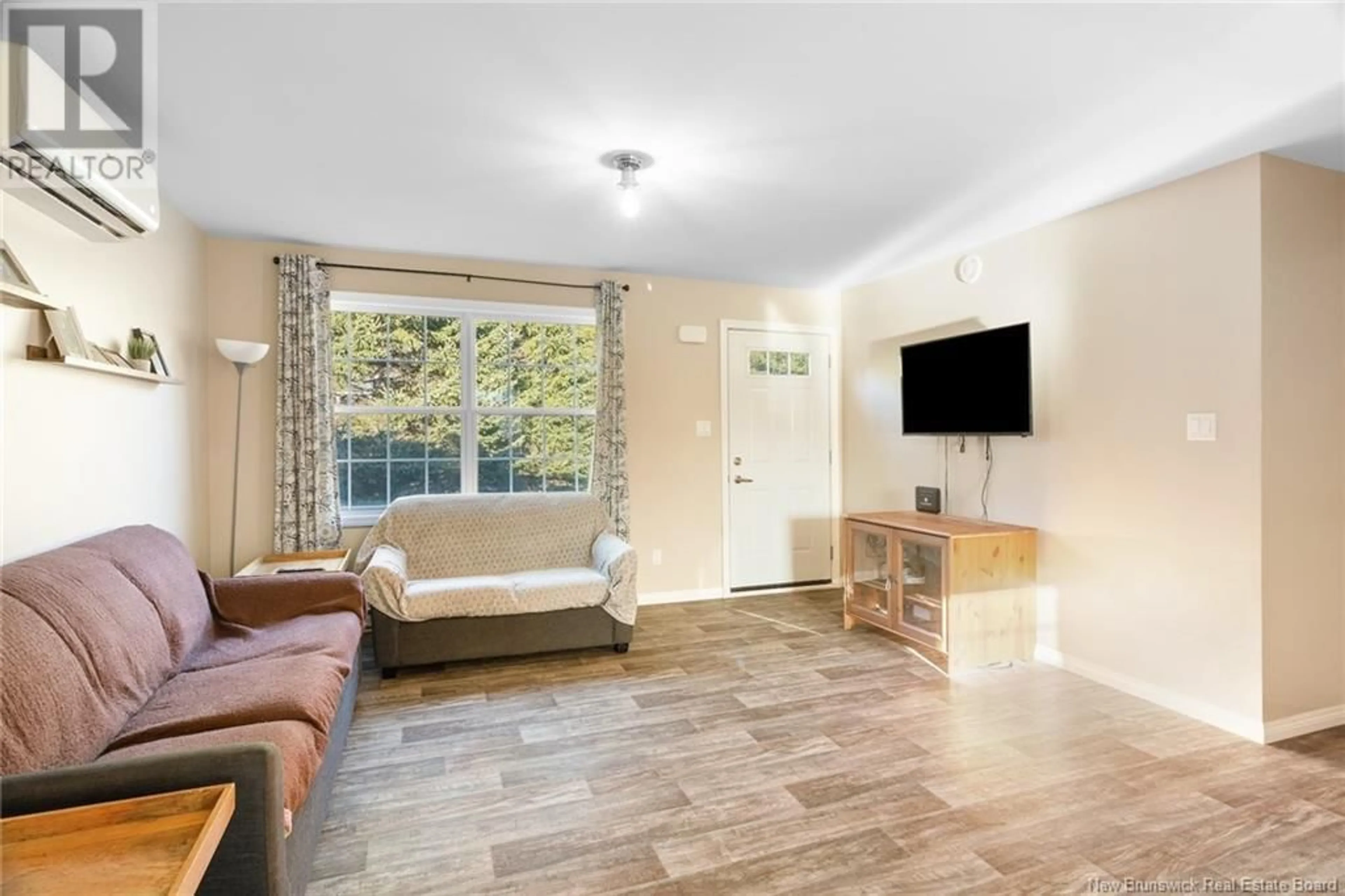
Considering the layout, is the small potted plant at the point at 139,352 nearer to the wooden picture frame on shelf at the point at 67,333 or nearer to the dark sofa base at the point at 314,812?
the wooden picture frame on shelf at the point at 67,333

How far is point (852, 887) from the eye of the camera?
1.71 metres

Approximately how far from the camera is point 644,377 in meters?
4.57

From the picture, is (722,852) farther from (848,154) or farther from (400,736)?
(848,154)

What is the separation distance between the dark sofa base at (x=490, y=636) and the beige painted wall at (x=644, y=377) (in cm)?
101

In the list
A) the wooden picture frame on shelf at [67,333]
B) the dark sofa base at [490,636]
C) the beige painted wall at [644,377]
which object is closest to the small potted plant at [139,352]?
the wooden picture frame on shelf at [67,333]

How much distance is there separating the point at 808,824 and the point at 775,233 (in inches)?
114

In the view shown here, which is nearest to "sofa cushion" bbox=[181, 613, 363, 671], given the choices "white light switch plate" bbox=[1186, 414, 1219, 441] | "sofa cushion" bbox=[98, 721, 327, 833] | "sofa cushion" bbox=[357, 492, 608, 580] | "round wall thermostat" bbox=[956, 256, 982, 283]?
"sofa cushion" bbox=[98, 721, 327, 833]

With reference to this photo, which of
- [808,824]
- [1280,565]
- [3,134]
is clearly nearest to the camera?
[3,134]

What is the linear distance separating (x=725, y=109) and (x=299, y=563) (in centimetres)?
314

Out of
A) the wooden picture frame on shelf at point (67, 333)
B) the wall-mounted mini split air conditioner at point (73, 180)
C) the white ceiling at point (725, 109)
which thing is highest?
the white ceiling at point (725, 109)

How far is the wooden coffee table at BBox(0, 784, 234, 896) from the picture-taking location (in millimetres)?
817

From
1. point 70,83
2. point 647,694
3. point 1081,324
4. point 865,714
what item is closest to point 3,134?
point 70,83

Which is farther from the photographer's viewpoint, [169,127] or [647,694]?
[647,694]

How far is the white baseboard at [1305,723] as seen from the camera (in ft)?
8.29
